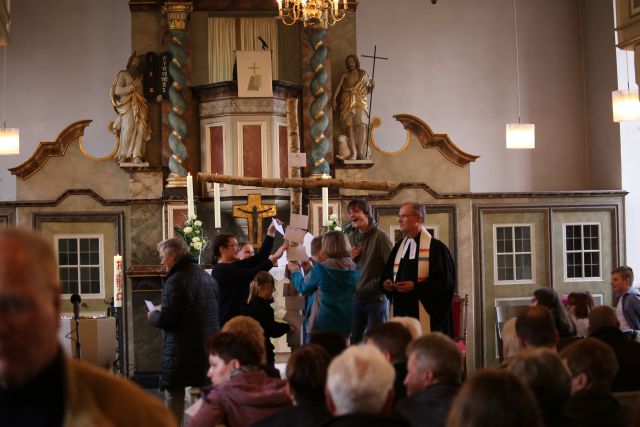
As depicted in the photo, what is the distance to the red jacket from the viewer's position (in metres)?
4.00

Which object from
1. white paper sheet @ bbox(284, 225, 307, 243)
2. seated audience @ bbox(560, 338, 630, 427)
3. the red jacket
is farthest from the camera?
white paper sheet @ bbox(284, 225, 307, 243)

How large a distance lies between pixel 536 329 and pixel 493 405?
2528 millimetres

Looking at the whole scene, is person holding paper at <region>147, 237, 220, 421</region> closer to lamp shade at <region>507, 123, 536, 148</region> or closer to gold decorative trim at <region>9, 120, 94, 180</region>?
gold decorative trim at <region>9, 120, 94, 180</region>

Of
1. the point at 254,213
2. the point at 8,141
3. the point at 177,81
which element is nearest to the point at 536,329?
the point at 254,213

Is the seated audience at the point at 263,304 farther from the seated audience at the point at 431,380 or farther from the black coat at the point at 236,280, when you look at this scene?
the seated audience at the point at 431,380

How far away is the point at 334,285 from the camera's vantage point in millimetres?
7027

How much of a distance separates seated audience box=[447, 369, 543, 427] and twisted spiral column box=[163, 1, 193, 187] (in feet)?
35.6

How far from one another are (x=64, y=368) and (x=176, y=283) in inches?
181

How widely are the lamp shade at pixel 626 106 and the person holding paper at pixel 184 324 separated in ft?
28.7

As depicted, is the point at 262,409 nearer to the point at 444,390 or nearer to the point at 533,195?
the point at 444,390

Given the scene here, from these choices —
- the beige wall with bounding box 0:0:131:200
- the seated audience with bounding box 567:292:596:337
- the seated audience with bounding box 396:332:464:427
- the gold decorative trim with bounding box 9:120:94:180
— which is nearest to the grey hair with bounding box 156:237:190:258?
the seated audience with bounding box 396:332:464:427

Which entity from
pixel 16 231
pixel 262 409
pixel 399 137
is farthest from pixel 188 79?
pixel 16 231

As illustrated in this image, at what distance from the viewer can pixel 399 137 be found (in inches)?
600

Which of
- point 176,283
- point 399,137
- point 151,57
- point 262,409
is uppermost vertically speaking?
point 151,57
